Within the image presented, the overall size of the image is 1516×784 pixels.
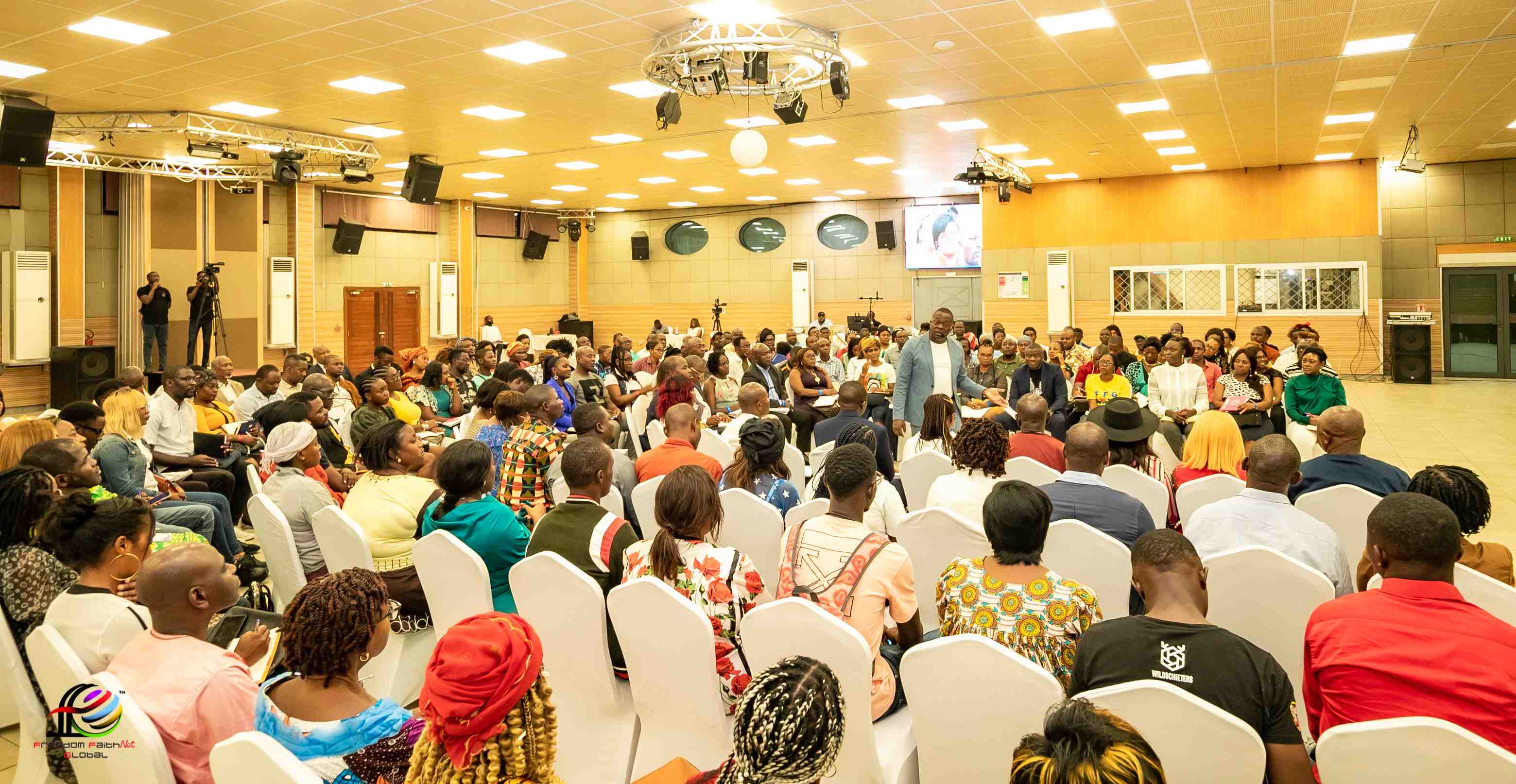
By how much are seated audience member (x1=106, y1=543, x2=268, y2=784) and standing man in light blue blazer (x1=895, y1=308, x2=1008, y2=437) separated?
215 inches

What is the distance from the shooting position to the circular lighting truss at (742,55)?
7.97 metres

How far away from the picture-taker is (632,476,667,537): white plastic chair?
444 cm

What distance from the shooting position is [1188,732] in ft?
6.06

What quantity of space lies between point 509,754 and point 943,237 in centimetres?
2137

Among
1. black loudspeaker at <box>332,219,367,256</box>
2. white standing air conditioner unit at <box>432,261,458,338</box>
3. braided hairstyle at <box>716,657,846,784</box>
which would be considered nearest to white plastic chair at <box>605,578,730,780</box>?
braided hairstyle at <box>716,657,846,784</box>

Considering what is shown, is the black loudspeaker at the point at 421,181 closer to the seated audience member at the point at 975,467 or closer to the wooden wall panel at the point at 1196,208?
the wooden wall panel at the point at 1196,208

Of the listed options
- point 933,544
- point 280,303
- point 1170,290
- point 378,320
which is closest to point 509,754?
point 933,544

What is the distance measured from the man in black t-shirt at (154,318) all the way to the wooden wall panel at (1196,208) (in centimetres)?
1548

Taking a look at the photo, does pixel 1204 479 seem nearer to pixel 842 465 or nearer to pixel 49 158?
pixel 842 465

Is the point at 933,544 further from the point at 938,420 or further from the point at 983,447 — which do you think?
the point at 938,420

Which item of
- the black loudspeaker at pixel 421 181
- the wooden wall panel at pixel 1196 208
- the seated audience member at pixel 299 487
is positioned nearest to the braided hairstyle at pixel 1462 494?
the seated audience member at pixel 299 487

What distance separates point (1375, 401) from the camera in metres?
14.0

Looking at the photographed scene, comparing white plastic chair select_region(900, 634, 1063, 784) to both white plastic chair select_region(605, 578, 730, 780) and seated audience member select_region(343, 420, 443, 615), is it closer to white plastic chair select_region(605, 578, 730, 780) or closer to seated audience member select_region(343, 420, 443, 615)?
white plastic chair select_region(605, 578, 730, 780)

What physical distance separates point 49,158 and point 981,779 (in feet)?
52.8
